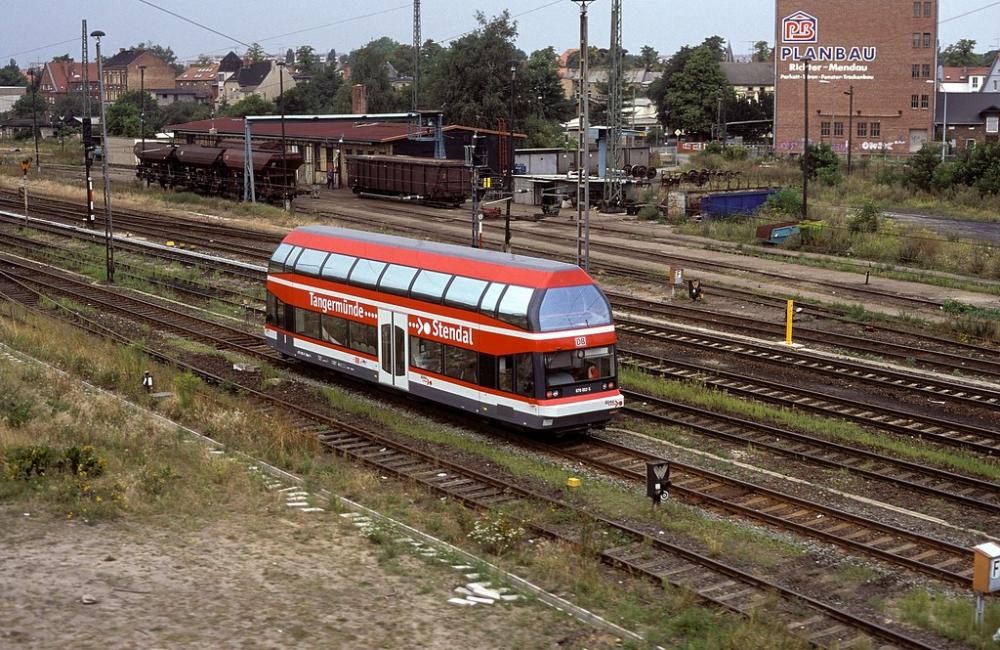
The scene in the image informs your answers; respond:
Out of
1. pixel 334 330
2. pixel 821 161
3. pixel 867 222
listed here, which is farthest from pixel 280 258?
pixel 821 161

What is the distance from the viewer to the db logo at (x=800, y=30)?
10006 centimetres

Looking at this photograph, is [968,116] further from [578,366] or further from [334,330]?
[578,366]

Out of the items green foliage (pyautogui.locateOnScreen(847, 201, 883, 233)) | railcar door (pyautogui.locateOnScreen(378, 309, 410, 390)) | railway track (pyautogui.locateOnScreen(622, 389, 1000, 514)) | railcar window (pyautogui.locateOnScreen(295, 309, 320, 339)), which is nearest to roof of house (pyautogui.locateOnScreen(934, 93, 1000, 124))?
green foliage (pyautogui.locateOnScreen(847, 201, 883, 233))

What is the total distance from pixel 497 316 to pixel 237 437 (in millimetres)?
5113

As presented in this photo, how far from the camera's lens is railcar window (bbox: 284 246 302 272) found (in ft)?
81.0

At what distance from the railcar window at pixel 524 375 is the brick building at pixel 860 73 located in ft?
280

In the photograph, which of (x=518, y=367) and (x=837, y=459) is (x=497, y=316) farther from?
(x=837, y=459)

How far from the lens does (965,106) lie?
102562 mm

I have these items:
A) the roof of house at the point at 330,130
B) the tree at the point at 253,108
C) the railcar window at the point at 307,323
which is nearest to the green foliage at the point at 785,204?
the roof of house at the point at 330,130

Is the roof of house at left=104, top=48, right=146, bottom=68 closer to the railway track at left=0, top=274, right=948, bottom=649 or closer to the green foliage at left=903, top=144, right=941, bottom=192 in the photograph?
the green foliage at left=903, top=144, right=941, bottom=192

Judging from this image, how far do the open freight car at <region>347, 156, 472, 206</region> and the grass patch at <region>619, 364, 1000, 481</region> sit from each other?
3786 centimetres

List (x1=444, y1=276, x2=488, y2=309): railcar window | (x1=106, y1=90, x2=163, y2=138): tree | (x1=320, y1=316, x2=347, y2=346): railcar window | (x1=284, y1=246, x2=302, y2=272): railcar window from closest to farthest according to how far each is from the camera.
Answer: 1. (x1=444, y1=276, x2=488, y2=309): railcar window
2. (x1=320, y1=316, x2=347, y2=346): railcar window
3. (x1=284, y1=246, x2=302, y2=272): railcar window
4. (x1=106, y1=90, x2=163, y2=138): tree

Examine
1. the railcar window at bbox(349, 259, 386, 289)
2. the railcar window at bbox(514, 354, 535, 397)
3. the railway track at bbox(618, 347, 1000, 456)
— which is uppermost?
the railcar window at bbox(349, 259, 386, 289)

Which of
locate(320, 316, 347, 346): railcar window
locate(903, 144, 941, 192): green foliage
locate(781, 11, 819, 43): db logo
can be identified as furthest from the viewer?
locate(781, 11, 819, 43): db logo
